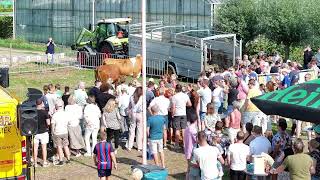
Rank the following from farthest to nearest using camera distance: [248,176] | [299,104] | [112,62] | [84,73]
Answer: [84,73] < [112,62] < [248,176] < [299,104]

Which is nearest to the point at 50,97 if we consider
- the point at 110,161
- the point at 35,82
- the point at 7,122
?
the point at 110,161

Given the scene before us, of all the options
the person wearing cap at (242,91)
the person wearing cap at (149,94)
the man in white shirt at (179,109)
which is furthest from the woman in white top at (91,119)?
the person wearing cap at (242,91)

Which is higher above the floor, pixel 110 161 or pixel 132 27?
pixel 132 27

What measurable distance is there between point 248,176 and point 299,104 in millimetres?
2412

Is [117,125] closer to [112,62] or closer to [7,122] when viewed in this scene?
[7,122]

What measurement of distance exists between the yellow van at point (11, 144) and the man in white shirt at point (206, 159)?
118 inches

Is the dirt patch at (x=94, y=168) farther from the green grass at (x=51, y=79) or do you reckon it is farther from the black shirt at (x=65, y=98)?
the green grass at (x=51, y=79)

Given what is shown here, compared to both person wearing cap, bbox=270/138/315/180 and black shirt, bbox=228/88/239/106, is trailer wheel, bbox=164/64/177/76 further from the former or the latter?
person wearing cap, bbox=270/138/315/180

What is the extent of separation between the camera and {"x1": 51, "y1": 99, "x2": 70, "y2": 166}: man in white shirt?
14.4m

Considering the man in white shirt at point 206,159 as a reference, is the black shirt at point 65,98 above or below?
above

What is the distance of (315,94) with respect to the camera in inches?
399

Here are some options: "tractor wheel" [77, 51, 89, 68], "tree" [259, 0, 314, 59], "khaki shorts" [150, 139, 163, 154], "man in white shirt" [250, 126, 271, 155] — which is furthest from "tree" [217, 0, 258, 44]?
"man in white shirt" [250, 126, 271, 155]

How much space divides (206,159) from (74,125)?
4.56 metres

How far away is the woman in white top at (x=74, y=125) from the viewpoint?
14633 mm
